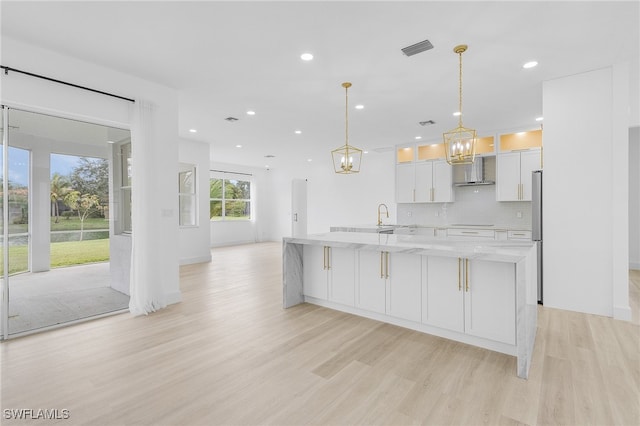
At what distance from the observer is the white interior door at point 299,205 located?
1015 cm

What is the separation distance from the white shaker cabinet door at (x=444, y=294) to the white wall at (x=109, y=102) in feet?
10.6

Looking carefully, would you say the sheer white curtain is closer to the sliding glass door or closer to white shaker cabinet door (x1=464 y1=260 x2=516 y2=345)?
the sliding glass door

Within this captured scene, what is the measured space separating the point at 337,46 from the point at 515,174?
449 cm

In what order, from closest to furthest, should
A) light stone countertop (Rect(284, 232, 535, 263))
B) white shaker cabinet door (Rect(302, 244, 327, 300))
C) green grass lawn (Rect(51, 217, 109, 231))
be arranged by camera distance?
light stone countertop (Rect(284, 232, 535, 263)) → green grass lawn (Rect(51, 217, 109, 231)) → white shaker cabinet door (Rect(302, 244, 327, 300))

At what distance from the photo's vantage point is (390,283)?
10.9 feet

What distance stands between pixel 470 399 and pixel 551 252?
2819 millimetres

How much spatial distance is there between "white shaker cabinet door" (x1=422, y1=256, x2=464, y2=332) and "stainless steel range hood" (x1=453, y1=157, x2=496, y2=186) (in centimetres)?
393

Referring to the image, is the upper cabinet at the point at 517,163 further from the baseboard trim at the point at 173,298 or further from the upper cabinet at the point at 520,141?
the baseboard trim at the point at 173,298

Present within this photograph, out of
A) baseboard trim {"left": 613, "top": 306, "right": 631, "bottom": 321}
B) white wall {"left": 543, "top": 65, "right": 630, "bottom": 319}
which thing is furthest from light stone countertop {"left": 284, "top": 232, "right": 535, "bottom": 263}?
baseboard trim {"left": 613, "top": 306, "right": 631, "bottom": 321}

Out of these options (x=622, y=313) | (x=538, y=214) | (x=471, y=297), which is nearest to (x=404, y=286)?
(x=471, y=297)

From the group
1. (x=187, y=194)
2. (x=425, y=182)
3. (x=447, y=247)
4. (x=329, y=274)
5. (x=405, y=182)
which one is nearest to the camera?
(x=447, y=247)

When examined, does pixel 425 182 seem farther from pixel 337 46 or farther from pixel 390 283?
pixel 337 46

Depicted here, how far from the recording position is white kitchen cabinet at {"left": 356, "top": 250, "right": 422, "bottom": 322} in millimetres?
3143

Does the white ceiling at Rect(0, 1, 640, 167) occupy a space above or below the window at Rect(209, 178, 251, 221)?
above
